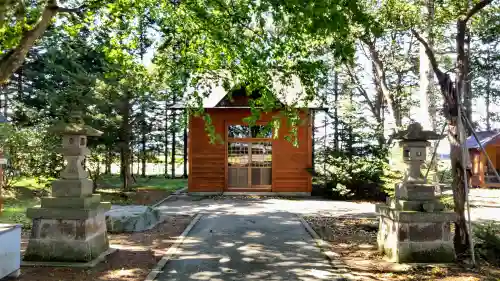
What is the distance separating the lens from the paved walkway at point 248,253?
5.98m

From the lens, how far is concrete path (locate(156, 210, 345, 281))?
5.97m

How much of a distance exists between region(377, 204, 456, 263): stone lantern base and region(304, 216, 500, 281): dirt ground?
0.23m

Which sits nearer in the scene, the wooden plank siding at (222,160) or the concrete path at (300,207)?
the concrete path at (300,207)

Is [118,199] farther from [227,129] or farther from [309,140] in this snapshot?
[309,140]

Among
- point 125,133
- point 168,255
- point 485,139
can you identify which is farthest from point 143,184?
point 485,139

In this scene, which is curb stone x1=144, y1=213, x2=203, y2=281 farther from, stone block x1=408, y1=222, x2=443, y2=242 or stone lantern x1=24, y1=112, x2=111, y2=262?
stone block x1=408, y1=222, x2=443, y2=242

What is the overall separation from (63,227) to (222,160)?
10.6 metres

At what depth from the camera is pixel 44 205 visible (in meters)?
6.57

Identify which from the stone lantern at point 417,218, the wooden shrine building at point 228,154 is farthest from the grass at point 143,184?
the stone lantern at point 417,218

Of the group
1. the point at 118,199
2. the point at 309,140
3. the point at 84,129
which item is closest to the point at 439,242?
the point at 84,129

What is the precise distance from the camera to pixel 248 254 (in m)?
7.15

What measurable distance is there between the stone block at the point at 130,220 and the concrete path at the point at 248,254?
1.19 m

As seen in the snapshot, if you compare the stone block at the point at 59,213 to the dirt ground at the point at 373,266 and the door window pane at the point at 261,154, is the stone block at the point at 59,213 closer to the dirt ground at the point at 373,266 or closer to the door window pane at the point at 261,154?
the dirt ground at the point at 373,266

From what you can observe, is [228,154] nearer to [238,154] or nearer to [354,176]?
[238,154]
